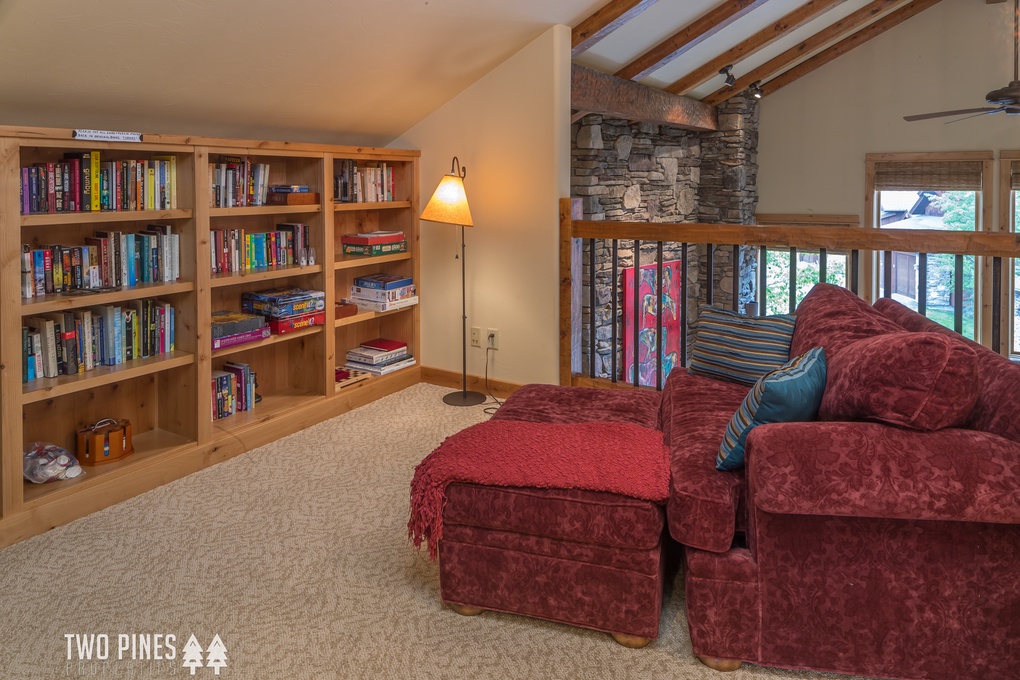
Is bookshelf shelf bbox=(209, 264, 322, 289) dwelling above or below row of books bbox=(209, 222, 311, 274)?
below

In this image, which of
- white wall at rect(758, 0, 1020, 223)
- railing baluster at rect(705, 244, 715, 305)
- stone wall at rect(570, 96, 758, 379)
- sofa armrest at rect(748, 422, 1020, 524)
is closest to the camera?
sofa armrest at rect(748, 422, 1020, 524)

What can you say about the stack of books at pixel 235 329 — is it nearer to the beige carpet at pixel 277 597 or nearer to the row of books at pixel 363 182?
the beige carpet at pixel 277 597

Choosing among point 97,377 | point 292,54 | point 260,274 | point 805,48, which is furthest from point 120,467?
point 805,48

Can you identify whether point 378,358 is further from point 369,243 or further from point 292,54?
point 292,54

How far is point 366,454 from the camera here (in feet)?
13.2

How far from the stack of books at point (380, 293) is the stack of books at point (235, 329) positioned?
0.80 m

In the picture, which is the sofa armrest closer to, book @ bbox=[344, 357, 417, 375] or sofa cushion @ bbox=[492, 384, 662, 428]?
sofa cushion @ bbox=[492, 384, 662, 428]

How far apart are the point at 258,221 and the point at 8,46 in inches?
68.0

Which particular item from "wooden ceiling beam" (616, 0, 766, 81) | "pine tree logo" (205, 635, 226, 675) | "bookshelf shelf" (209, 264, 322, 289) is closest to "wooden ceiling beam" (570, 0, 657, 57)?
"wooden ceiling beam" (616, 0, 766, 81)

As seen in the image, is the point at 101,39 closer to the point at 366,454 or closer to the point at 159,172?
the point at 159,172

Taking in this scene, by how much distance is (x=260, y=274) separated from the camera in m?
4.07

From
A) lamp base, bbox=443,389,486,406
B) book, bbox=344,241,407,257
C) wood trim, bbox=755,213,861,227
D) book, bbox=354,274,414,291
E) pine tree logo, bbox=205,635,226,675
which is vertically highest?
wood trim, bbox=755,213,861,227

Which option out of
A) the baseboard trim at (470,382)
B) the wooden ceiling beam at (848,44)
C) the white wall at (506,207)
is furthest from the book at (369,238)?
the wooden ceiling beam at (848,44)

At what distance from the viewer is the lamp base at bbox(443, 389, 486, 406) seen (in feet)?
16.0
